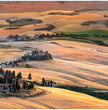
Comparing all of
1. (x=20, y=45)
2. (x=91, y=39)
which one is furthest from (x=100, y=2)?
(x=20, y=45)

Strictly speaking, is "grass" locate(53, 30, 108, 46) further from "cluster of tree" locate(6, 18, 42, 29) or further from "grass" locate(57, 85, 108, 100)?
"grass" locate(57, 85, 108, 100)

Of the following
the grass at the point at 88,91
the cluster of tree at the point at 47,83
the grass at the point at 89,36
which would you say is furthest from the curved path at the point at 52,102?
the grass at the point at 89,36

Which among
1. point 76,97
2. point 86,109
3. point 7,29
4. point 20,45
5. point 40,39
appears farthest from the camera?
point 7,29

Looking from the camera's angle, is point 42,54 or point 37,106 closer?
point 37,106

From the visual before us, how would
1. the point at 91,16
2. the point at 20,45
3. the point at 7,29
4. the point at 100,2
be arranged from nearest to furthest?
the point at 20,45, the point at 7,29, the point at 91,16, the point at 100,2

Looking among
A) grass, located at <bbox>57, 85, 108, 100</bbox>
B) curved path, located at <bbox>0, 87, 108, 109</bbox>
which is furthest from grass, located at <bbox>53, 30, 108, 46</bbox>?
curved path, located at <bbox>0, 87, 108, 109</bbox>

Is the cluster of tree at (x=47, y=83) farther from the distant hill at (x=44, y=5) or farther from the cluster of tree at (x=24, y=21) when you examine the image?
the distant hill at (x=44, y=5)

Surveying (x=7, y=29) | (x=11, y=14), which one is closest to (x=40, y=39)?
(x=7, y=29)

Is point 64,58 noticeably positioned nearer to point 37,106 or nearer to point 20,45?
point 20,45

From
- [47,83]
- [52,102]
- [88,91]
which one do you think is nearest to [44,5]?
[47,83]
